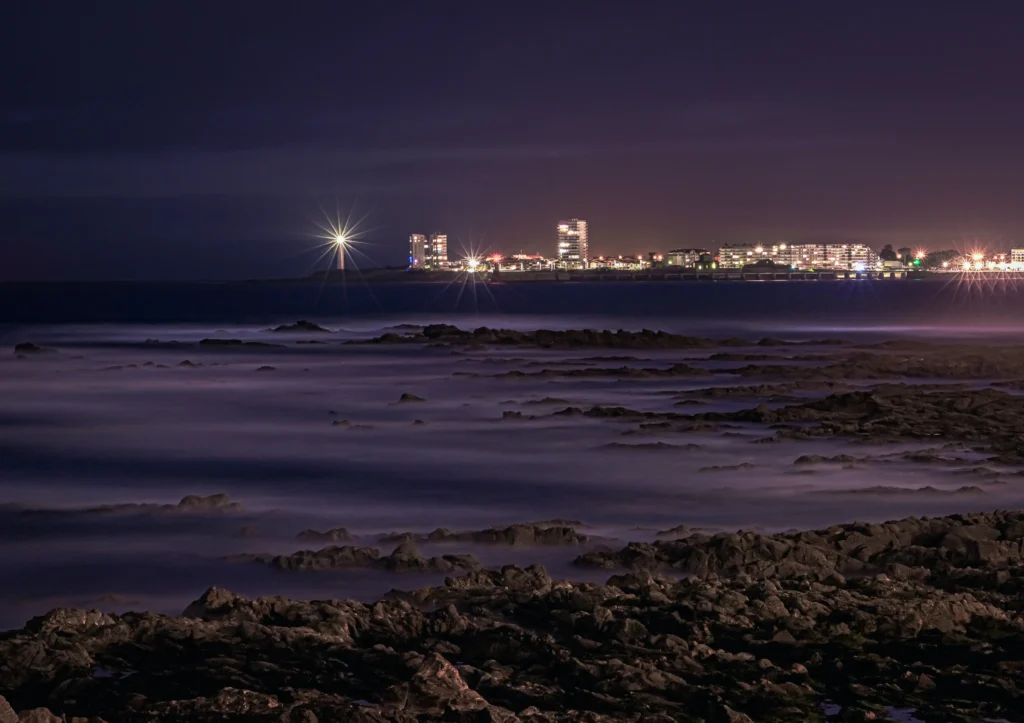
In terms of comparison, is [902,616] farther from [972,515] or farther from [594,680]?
[972,515]

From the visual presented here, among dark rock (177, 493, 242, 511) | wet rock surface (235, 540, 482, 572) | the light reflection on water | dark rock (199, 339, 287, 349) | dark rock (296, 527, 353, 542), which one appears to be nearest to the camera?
wet rock surface (235, 540, 482, 572)

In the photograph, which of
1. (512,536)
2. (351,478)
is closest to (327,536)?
(512,536)

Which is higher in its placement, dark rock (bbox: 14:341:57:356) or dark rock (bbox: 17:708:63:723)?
dark rock (bbox: 17:708:63:723)

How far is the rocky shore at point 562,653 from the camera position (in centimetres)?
619

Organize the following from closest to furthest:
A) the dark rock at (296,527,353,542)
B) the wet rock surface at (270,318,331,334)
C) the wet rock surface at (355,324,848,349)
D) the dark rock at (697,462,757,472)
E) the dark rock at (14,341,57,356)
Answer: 1. the dark rock at (296,527,353,542)
2. the dark rock at (697,462,757,472)
3. the wet rock surface at (355,324,848,349)
4. the dark rock at (14,341,57,356)
5. the wet rock surface at (270,318,331,334)

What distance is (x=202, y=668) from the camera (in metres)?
6.73

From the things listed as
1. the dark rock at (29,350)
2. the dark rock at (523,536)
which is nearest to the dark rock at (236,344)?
the dark rock at (29,350)

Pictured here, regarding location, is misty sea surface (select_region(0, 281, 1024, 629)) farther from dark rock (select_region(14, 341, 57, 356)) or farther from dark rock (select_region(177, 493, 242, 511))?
dark rock (select_region(14, 341, 57, 356))

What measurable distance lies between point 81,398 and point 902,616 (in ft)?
77.3

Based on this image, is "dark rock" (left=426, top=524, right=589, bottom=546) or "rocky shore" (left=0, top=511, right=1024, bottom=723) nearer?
"rocky shore" (left=0, top=511, right=1024, bottom=723)

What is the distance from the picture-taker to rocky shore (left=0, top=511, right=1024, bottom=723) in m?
6.19

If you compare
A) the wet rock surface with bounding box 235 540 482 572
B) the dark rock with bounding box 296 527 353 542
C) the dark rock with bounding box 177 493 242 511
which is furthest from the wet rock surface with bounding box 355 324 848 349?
the wet rock surface with bounding box 235 540 482 572

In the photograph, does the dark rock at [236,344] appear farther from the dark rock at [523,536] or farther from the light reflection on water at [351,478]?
the dark rock at [523,536]

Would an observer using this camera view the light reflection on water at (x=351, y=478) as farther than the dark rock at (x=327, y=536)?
No
